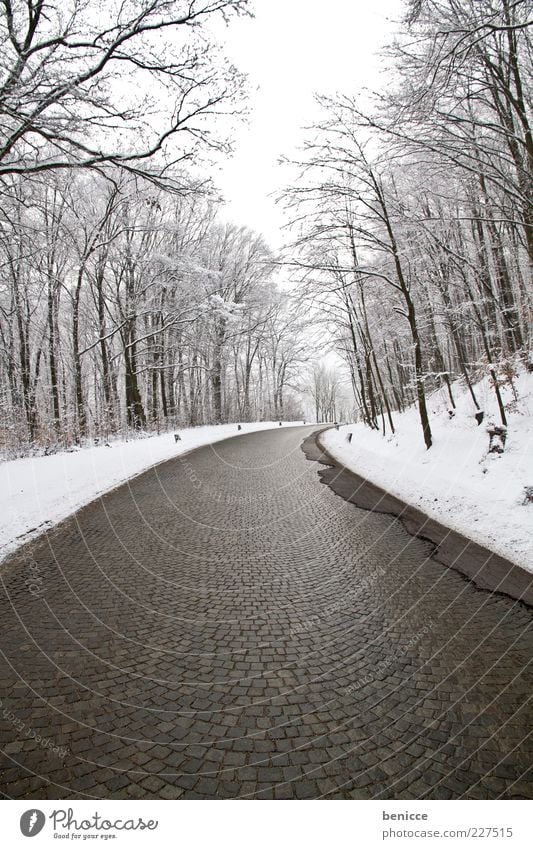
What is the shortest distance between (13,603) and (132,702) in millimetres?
1859

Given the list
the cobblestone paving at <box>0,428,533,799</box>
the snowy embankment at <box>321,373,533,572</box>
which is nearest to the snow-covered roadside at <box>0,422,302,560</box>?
the cobblestone paving at <box>0,428,533,799</box>

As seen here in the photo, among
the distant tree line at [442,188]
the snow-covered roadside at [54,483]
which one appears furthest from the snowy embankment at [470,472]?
the snow-covered roadside at [54,483]

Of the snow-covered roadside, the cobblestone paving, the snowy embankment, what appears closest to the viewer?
the cobblestone paving

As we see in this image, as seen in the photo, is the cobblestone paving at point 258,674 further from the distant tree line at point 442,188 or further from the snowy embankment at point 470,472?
the distant tree line at point 442,188

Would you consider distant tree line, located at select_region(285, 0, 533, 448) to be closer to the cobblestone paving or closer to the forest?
the forest

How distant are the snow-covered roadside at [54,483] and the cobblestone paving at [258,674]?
106cm

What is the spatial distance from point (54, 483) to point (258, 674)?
6595 mm

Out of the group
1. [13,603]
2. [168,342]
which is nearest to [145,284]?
[168,342]

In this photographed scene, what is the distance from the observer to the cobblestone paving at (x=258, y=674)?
1.60 m

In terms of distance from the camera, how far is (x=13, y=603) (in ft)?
10.8

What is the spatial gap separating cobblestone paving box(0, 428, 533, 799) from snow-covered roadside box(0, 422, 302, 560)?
1.06 metres

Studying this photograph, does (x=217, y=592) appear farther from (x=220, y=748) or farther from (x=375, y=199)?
(x=375, y=199)

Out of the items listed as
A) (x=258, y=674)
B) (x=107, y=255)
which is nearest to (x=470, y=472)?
(x=258, y=674)

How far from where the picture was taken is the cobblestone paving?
1604 millimetres
